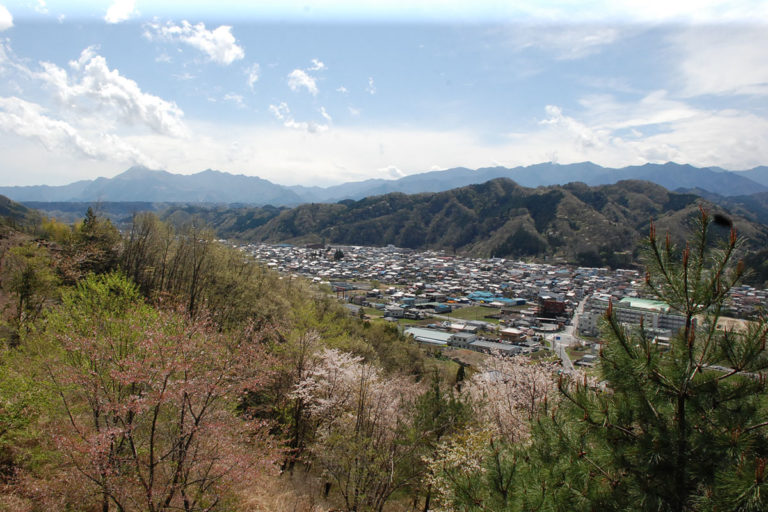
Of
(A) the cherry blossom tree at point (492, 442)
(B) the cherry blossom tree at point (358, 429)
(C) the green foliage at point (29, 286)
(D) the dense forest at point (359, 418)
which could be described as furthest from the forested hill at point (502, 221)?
(C) the green foliage at point (29, 286)

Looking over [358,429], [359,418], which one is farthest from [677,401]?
[359,418]

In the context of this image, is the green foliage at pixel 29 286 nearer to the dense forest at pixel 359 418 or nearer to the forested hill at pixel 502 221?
the dense forest at pixel 359 418

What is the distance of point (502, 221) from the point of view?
14475 cm

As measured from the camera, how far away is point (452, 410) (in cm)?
1072

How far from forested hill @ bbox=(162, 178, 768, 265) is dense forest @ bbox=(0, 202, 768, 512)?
113671 mm

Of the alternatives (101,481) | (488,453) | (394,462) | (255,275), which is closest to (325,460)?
(394,462)

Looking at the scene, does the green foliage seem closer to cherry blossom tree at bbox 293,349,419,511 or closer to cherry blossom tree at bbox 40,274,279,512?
cherry blossom tree at bbox 40,274,279,512

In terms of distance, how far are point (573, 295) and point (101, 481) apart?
80956 mm

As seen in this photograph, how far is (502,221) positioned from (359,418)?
141 metres

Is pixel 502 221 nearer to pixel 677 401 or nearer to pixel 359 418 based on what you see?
pixel 359 418

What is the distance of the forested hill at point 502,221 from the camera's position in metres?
119

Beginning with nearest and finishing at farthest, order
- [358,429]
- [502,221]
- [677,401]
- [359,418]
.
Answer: [677,401] → [358,429] → [359,418] → [502,221]

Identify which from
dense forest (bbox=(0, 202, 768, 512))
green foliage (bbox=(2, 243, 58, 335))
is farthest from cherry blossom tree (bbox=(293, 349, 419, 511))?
green foliage (bbox=(2, 243, 58, 335))

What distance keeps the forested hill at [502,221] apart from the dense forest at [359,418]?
114 metres
